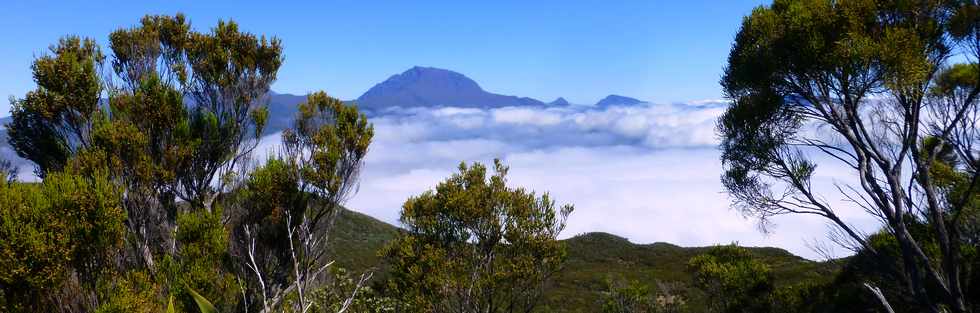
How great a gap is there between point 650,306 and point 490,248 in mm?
11491

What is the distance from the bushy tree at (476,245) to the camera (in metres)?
16.4

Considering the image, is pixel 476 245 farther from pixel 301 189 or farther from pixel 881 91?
pixel 881 91

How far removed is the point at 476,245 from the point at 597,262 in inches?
2216

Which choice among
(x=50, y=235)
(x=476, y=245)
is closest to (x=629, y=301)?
(x=476, y=245)

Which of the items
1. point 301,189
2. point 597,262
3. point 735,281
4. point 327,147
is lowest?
point 597,262

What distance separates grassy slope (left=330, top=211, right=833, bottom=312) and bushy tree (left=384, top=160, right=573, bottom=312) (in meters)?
21.1

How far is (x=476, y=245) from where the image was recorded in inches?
693

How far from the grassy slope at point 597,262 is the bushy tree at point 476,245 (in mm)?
21121

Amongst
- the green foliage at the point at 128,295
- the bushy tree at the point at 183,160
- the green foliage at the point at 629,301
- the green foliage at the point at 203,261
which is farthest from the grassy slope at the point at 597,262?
the green foliage at the point at 128,295

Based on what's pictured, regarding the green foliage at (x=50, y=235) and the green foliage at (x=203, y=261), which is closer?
the green foliage at (x=50, y=235)

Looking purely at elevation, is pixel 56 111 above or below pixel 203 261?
above

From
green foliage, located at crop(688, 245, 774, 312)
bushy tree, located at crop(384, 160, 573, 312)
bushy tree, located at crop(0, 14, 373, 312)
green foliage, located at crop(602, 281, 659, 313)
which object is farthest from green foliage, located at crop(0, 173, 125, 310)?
green foliage, located at crop(688, 245, 774, 312)

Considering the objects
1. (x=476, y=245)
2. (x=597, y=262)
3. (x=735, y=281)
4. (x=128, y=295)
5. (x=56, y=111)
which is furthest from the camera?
(x=597, y=262)

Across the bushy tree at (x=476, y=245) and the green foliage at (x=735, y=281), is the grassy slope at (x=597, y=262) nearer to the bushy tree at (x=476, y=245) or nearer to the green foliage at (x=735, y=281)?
the green foliage at (x=735, y=281)
